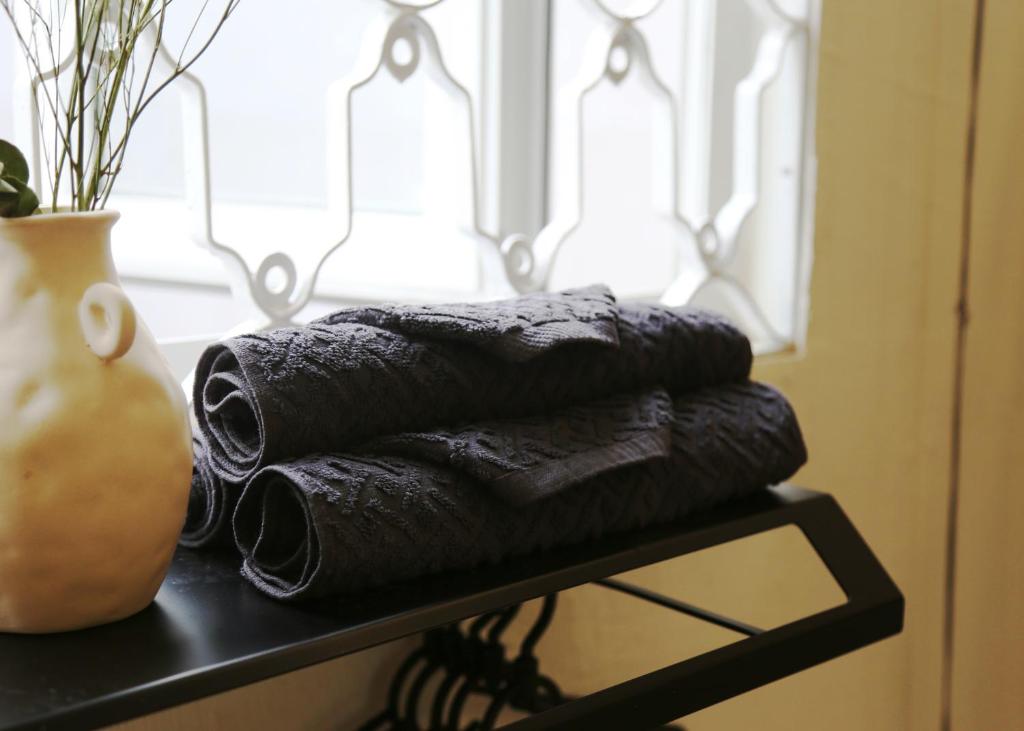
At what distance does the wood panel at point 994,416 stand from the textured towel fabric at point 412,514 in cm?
79

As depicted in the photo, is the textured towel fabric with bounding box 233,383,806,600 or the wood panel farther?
the wood panel

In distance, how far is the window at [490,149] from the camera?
40.9 inches

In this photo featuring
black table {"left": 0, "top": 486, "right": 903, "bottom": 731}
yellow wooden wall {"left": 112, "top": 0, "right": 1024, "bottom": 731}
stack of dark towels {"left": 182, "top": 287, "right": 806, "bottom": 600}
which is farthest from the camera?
yellow wooden wall {"left": 112, "top": 0, "right": 1024, "bottom": 731}

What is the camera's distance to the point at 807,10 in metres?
1.21

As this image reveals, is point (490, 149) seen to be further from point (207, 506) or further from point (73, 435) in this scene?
point (73, 435)

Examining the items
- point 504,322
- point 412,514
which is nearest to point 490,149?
point 504,322

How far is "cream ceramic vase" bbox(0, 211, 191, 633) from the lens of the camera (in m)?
0.54

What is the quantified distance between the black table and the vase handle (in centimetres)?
14

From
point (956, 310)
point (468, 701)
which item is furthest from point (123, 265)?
point (956, 310)

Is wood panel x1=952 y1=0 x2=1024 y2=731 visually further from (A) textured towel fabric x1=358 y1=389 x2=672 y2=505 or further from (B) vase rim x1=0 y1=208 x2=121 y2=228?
(B) vase rim x1=0 y1=208 x2=121 y2=228


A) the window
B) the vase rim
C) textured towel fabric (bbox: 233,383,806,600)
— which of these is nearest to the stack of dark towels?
textured towel fabric (bbox: 233,383,806,600)

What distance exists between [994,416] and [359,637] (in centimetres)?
113

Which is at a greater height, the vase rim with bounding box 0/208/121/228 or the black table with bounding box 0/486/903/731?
the vase rim with bounding box 0/208/121/228

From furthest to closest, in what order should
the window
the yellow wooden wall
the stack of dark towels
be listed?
the yellow wooden wall → the window → the stack of dark towels
